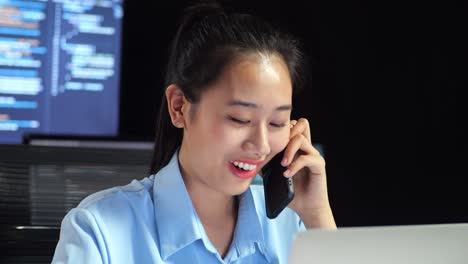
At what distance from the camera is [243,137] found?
3.66ft

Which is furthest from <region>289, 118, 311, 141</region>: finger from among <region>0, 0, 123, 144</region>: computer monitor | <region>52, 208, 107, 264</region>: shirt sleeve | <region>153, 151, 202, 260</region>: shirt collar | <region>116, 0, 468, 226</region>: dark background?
<region>116, 0, 468, 226</region>: dark background

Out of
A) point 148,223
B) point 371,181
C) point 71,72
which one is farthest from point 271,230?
point 371,181

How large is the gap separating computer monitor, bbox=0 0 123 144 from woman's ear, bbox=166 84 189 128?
99.5 inches

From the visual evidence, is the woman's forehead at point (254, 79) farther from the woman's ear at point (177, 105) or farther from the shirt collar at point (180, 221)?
the shirt collar at point (180, 221)

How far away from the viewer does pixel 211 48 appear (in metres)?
1.19

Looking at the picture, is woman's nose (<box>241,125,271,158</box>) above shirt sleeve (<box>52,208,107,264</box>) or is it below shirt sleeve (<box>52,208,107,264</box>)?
above

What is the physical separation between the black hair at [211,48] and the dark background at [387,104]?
110 inches

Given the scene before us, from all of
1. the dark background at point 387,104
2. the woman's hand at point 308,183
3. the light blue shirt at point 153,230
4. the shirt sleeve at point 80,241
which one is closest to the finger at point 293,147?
the woman's hand at point 308,183

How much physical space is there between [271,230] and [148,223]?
25 centimetres

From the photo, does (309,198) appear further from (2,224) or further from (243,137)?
(2,224)

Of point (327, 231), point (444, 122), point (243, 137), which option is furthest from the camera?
point (444, 122)

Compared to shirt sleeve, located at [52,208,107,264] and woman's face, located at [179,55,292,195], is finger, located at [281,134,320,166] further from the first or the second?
shirt sleeve, located at [52,208,107,264]

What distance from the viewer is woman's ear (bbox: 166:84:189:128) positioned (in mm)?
1208

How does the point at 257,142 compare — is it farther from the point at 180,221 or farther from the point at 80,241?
the point at 80,241
